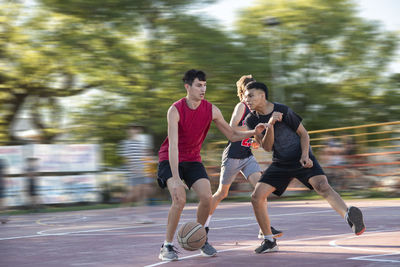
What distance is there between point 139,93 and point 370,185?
30.7 feet

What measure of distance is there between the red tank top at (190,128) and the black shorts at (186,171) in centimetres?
6

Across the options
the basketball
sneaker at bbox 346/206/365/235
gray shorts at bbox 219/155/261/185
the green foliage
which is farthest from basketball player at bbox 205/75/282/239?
the green foliage

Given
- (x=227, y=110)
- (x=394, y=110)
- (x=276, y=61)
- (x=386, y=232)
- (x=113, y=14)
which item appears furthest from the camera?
(x=394, y=110)

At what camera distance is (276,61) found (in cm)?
2659

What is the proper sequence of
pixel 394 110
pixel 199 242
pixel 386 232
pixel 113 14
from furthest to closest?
pixel 394 110 → pixel 113 14 → pixel 386 232 → pixel 199 242

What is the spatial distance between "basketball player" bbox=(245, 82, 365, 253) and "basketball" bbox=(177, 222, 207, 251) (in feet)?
2.60

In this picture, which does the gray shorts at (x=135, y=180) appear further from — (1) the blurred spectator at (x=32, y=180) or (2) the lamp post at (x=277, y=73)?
(2) the lamp post at (x=277, y=73)

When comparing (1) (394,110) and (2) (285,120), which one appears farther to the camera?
(1) (394,110)

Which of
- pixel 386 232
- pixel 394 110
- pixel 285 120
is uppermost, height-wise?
pixel 285 120

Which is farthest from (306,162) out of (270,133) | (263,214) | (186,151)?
(186,151)

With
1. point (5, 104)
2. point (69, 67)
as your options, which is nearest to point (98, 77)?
point (69, 67)

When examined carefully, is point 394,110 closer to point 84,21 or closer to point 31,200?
point 84,21

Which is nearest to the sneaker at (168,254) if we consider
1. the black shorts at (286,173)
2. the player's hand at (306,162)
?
A: the black shorts at (286,173)

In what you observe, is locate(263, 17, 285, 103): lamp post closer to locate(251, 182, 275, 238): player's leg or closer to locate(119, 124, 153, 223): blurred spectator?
locate(119, 124, 153, 223): blurred spectator
